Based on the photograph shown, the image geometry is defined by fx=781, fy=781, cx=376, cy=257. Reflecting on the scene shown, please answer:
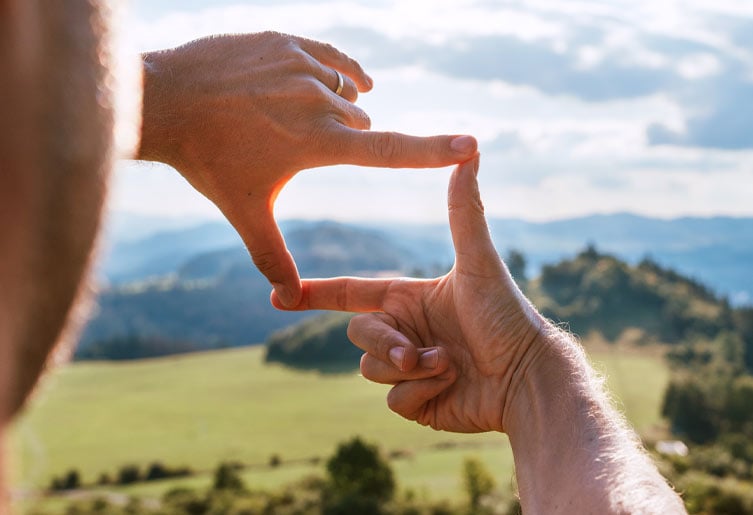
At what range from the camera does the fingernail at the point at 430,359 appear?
9.65 ft

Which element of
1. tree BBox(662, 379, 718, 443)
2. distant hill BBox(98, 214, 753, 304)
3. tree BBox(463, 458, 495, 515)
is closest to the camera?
tree BBox(463, 458, 495, 515)

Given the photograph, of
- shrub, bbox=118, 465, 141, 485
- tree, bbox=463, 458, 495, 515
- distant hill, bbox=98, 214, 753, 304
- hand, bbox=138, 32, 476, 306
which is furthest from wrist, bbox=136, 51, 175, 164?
distant hill, bbox=98, 214, 753, 304

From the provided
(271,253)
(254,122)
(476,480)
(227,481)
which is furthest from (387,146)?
(227,481)

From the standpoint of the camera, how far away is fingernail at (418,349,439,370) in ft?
9.65

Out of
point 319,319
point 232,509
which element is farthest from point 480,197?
point 319,319

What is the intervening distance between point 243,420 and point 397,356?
68.3 meters

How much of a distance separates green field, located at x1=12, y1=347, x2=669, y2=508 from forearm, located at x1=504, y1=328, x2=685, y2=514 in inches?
1607

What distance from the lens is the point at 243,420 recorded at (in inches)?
2707

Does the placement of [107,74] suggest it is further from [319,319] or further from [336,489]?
[319,319]

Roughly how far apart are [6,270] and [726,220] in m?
164

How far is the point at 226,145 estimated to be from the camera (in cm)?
292

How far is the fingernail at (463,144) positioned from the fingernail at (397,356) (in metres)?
0.77

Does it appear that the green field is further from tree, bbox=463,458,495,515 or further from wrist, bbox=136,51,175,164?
wrist, bbox=136,51,175,164

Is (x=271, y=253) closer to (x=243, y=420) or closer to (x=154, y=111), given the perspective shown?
(x=154, y=111)
